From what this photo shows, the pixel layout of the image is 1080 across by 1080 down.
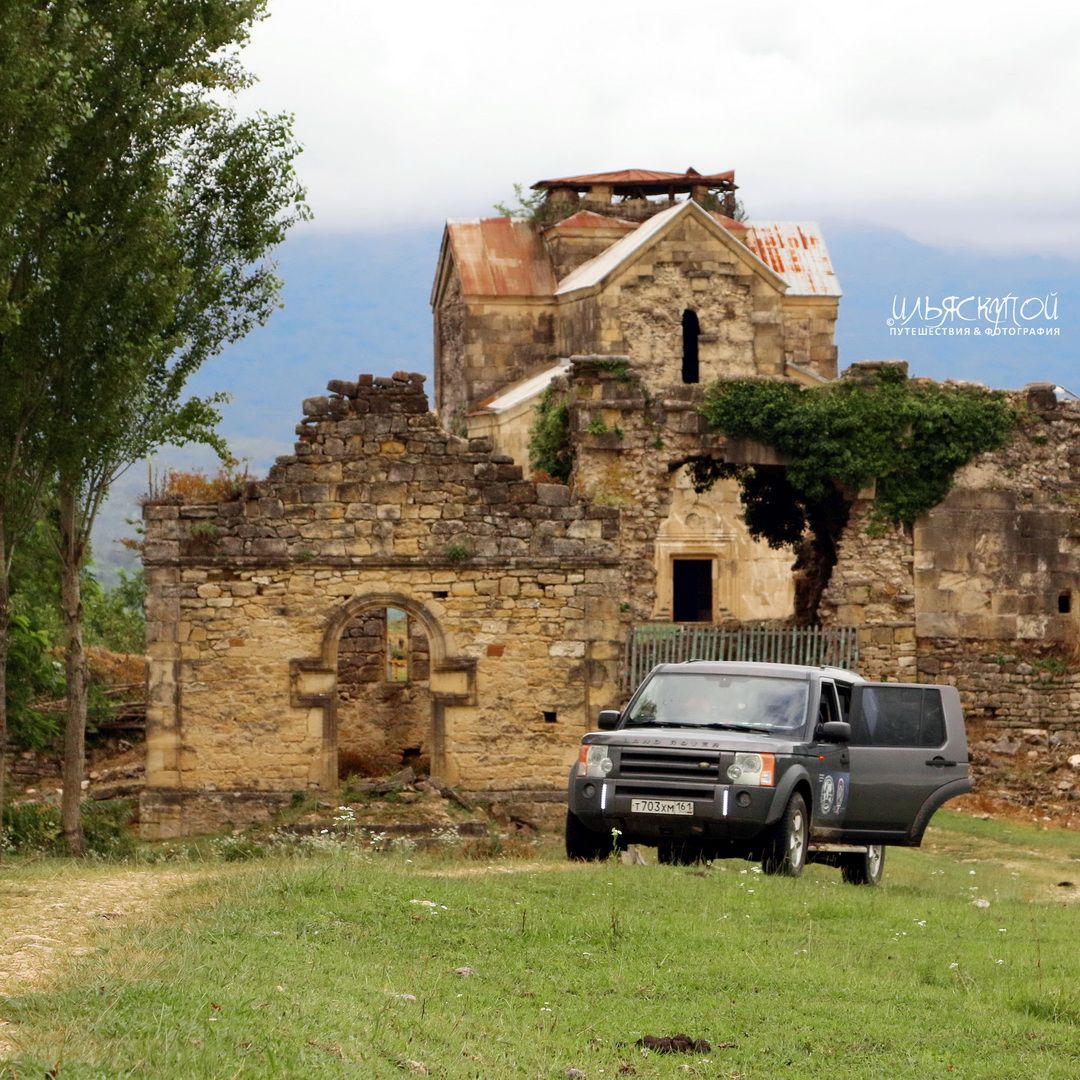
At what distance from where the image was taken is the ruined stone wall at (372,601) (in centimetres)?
2097

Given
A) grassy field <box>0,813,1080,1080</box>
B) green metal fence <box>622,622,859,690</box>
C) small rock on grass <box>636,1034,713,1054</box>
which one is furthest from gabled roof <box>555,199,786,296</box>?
small rock on grass <box>636,1034,713,1054</box>

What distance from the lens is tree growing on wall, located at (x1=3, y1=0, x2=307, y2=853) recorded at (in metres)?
17.2

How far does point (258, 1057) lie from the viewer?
23.3ft

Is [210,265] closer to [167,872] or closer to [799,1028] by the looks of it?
[167,872]

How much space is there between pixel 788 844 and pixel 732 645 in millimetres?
10872

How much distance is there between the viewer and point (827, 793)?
Answer: 15227mm

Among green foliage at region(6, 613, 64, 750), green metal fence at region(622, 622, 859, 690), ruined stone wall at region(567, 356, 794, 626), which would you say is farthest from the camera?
ruined stone wall at region(567, 356, 794, 626)

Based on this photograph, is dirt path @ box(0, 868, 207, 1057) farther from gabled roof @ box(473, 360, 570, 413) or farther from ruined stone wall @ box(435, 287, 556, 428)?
ruined stone wall @ box(435, 287, 556, 428)

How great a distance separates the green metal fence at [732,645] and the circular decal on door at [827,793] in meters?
8.38

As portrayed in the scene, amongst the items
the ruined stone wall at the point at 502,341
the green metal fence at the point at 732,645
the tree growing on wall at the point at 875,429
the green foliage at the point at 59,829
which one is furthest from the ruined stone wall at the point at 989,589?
the ruined stone wall at the point at 502,341

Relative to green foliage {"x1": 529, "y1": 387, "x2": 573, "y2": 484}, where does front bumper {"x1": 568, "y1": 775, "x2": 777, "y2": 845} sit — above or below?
below

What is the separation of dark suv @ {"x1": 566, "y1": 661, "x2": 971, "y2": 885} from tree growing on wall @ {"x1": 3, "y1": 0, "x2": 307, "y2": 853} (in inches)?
250

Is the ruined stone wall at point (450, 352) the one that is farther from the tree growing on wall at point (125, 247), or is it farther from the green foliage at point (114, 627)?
the tree growing on wall at point (125, 247)

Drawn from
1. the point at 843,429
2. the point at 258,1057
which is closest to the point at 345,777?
the point at 843,429
